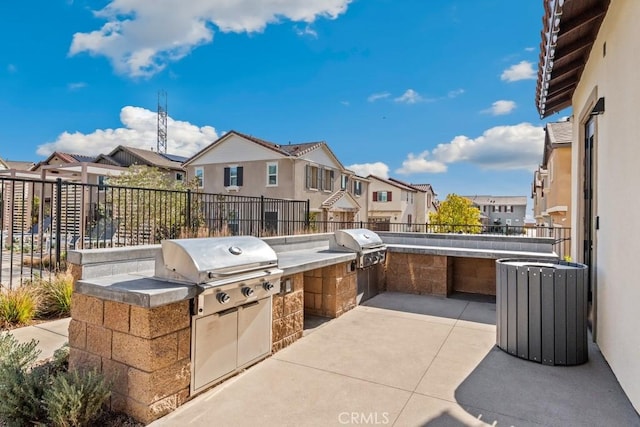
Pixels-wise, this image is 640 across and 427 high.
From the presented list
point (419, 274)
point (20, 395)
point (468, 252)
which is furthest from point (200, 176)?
point (20, 395)

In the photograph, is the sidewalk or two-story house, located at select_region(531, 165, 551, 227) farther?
two-story house, located at select_region(531, 165, 551, 227)

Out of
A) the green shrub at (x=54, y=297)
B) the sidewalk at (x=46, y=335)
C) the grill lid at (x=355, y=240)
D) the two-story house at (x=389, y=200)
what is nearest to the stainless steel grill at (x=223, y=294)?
the sidewalk at (x=46, y=335)

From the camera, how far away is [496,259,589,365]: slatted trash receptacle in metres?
3.44

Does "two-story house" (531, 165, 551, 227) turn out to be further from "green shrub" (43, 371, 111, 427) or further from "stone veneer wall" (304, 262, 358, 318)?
"green shrub" (43, 371, 111, 427)

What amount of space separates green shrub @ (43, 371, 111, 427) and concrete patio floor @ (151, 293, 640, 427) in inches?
18.3

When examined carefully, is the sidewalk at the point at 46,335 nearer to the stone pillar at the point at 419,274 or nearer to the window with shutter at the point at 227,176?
the stone pillar at the point at 419,274

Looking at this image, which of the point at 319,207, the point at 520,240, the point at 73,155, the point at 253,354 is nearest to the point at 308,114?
the point at 319,207

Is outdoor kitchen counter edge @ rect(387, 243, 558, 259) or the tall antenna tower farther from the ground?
the tall antenna tower

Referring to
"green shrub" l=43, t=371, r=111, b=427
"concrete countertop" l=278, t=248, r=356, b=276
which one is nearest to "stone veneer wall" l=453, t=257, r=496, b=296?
"concrete countertop" l=278, t=248, r=356, b=276

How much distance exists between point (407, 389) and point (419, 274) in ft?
13.3

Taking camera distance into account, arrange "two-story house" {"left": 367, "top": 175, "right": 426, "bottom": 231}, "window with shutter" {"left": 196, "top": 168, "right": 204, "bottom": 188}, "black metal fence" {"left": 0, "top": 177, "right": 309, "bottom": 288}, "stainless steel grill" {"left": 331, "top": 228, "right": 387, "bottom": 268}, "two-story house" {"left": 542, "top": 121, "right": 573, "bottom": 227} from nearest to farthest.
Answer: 1. "stainless steel grill" {"left": 331, "top": 228, "right": 387, "bottom": 268}
2. "black metal fence" {"left": 0, "top": 177, "right": 309, "bottom": 288}
3. "two-story house" {"left": 542, "top": 121, "right": 573, "bottom": 227}
4. "window with shutter" {"left": 196, "top": 168, "right": 204, "bottom": 188}
5. "two-story house" {"left": 367, "top": 175, "right": 426, "bottom": 231}

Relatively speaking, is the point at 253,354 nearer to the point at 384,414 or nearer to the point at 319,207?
the point at 384,414

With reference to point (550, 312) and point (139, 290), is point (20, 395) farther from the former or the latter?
point (550, 312)

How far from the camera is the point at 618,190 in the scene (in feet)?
10.2
